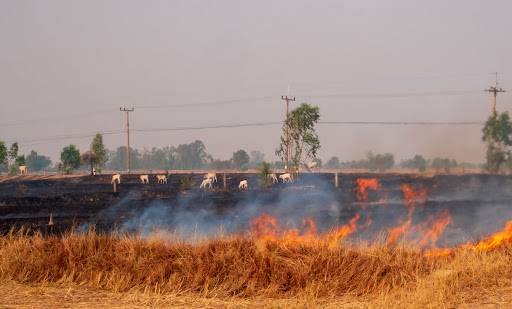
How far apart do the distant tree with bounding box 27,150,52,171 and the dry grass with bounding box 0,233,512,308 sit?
471 feet

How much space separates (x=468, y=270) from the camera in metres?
12.2

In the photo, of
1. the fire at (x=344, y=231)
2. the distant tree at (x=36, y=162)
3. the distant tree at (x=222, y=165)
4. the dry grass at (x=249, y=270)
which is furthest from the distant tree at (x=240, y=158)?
the dry grass at (x=249, y=270)

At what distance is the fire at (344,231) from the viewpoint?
1331cm

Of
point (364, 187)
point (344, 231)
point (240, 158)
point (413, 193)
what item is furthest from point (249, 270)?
point (240, 158)

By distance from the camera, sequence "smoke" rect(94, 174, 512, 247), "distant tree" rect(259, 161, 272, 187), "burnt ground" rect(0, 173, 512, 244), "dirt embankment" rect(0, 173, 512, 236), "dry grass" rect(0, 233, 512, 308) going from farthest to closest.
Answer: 1. "distant tree" rect(259, 161, 272, 187)
2. "dirt embankment" rect(0, 173, 512, 236)
3. "burnt ground" rect(0, 173, 512, 244)
4. "smoke" rect(94, 174, 512, 247)
5. "dry grass" rect(0, 233, 512, 308)

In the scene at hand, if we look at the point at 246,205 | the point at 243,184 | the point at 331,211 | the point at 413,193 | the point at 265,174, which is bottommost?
the point at 331,211

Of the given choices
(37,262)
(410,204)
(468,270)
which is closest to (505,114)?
(410,204)

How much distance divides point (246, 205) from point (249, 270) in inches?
1027

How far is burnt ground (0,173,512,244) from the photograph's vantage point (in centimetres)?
2897

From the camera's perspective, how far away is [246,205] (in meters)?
38.5

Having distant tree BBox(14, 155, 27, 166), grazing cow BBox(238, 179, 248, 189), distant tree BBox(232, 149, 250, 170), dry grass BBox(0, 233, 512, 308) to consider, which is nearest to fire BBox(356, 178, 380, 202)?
grazing cow BBox(238, 179, 248, 189)

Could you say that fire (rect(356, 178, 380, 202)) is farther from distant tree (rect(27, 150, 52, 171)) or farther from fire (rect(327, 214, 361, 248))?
distant tree (rect(27, 150, 52, 171))

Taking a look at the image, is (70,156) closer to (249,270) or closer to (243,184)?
(243,184)

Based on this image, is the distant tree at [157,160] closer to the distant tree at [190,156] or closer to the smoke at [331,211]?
the distant tree at [190,156]
